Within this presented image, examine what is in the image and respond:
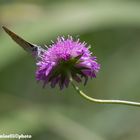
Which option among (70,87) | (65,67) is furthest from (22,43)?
(70,87)

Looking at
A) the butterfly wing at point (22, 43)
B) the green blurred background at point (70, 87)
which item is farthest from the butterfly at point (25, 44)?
the green blurred background at point (70, 87)

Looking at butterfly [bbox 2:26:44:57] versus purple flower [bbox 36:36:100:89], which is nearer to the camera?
butterfly [bbox 2:26:44:57]

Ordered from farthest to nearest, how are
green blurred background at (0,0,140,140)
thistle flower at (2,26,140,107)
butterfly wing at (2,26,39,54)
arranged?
green blurred background at (0,0,140,140)
thistle flower at (2,26,140,107)
butterfly wing at (2,26,39,54)

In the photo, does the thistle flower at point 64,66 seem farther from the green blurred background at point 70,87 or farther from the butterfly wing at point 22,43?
the green blurred background at point 70,87

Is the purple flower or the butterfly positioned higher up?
the butterfly

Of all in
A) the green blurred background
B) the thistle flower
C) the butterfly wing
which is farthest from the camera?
the green blurred background

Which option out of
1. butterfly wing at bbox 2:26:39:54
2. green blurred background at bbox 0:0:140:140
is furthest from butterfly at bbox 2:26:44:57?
green blurred background at bbox 0:0:140:140

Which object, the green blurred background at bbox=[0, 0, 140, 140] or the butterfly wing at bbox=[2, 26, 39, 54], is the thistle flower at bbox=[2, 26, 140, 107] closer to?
the butterfly wing at bbox=[2, 26, 39, 54]

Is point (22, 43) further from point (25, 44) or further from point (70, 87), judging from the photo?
point (70, 87)
